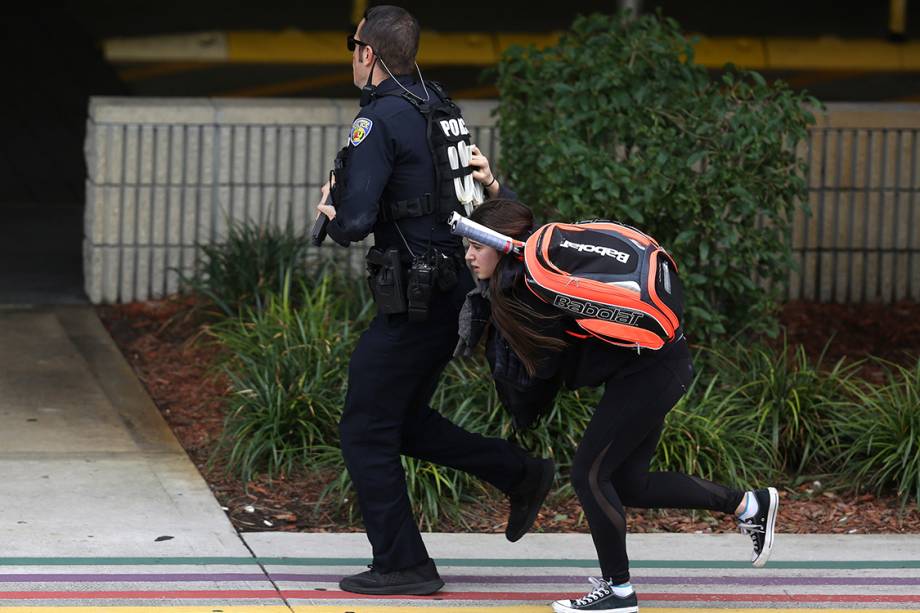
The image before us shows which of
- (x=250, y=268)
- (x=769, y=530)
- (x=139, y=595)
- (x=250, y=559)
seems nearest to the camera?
(x=139, y=595)

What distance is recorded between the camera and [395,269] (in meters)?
5.01

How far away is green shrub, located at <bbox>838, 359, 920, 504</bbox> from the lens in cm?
638

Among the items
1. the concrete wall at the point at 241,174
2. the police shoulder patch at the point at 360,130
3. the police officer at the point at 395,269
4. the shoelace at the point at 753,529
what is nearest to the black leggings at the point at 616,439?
the shoelace at the point at 753,529

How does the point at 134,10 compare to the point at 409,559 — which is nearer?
the point at 409,559

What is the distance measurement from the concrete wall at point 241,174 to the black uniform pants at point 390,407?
3.50 metres

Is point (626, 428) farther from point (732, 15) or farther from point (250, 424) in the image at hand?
point (732, 15)

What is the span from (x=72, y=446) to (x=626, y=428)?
110 inches

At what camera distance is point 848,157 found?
888 cm

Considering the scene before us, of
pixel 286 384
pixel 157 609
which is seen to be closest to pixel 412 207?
pixel 157 609

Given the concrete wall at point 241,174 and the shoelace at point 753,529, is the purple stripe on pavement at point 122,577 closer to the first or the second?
the shoelace at point 753,529

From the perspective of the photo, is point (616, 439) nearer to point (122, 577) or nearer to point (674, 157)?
point (122, 577)

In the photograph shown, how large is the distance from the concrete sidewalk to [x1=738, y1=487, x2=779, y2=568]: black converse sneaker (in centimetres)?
19

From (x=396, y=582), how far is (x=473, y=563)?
488mm

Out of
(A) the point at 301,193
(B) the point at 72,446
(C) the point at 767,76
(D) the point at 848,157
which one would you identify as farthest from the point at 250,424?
(C) the point at 767,76
